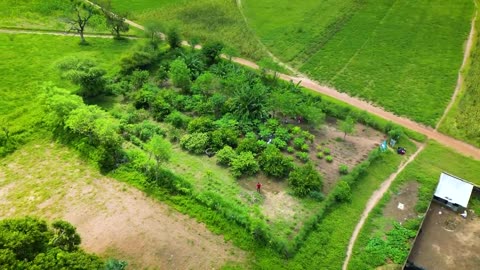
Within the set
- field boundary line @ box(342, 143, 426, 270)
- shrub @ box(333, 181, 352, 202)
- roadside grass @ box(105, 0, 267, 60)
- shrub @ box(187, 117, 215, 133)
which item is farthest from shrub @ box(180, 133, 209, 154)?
roadside grass @ box(105, 0, 267, 60)

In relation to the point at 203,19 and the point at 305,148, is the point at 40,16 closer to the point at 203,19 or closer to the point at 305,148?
the point at 203,19

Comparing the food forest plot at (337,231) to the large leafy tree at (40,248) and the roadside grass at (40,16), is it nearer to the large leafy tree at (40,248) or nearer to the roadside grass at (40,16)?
the large leafy tree at (40,248)

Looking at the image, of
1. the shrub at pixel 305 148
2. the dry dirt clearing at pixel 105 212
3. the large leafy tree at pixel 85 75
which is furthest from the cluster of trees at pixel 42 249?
the large leafy tree at pixel 85 75

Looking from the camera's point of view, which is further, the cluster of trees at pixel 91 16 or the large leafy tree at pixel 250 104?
the cluster of trees at pixel 91 16

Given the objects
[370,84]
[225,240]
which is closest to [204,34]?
[370,84]

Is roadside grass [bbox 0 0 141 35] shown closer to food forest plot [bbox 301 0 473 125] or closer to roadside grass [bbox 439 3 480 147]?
food forest plot [bbox 301 0 473 125]

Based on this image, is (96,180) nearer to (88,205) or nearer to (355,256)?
(88,205)
